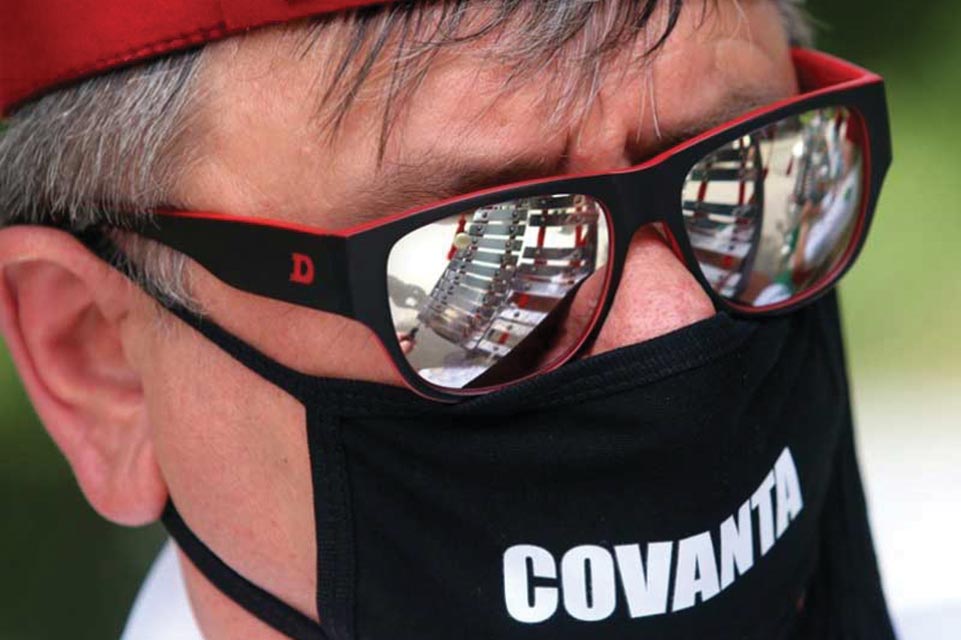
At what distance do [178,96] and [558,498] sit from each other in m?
0.64

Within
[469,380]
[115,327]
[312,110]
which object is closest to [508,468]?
[469,380]

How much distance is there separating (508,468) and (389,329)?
0.21 metres

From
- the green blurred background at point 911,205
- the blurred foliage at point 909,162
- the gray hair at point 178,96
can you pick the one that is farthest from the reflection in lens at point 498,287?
the blurred foliage at point 909,162

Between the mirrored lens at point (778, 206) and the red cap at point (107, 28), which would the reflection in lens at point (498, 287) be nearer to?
the mirrored lens at point (778, 206)

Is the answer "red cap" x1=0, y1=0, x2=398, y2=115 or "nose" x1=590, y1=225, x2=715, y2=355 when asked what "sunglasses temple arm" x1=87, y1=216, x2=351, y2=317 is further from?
"nose" x1=590, y1=225, x2=715, y2=355

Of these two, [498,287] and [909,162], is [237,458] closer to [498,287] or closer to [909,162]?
[498,287]

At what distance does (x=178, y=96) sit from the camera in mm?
1394

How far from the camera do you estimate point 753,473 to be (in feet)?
4.69

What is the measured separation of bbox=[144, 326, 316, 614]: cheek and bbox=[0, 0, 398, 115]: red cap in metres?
0.34

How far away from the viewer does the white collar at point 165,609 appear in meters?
1.86

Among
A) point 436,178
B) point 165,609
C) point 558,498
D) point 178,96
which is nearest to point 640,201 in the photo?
point 436,178

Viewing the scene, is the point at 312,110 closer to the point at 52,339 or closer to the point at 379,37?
the point at 379,37

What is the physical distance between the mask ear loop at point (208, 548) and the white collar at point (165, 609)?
0.24 metres

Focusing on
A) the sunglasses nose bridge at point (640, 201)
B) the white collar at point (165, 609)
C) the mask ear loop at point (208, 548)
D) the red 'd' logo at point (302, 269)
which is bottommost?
the white collar at point (165, 609)
